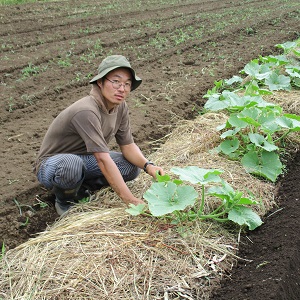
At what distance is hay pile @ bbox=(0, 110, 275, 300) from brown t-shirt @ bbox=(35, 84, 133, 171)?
0.48m

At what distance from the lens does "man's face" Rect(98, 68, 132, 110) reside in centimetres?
329

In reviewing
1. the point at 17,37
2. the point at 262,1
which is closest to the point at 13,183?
the point at 17,37

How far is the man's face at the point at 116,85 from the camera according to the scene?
10.8 feet

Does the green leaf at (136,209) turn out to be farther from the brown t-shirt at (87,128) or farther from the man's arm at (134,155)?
the man's arm at (134,155)

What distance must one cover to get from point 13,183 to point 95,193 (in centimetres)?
75

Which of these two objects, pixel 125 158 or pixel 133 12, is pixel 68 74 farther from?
pixel 133 12

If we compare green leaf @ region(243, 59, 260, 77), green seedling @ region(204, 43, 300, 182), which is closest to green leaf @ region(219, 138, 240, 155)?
green seedling @ region(204, 43, 300, 182)

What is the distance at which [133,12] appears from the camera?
39.2ft

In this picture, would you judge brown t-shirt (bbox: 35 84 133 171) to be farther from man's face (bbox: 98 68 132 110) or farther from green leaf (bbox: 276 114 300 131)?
green leaf (bbox: 276 114 300 131)

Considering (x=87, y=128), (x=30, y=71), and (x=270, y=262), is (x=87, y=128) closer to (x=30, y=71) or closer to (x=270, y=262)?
(x=270, y=262)

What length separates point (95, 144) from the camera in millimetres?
3186

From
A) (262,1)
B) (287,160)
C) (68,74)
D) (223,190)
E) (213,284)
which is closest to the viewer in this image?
(213,284)

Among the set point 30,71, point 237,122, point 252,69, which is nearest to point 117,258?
point 237,122

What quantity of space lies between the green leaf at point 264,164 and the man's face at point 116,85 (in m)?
1.24
